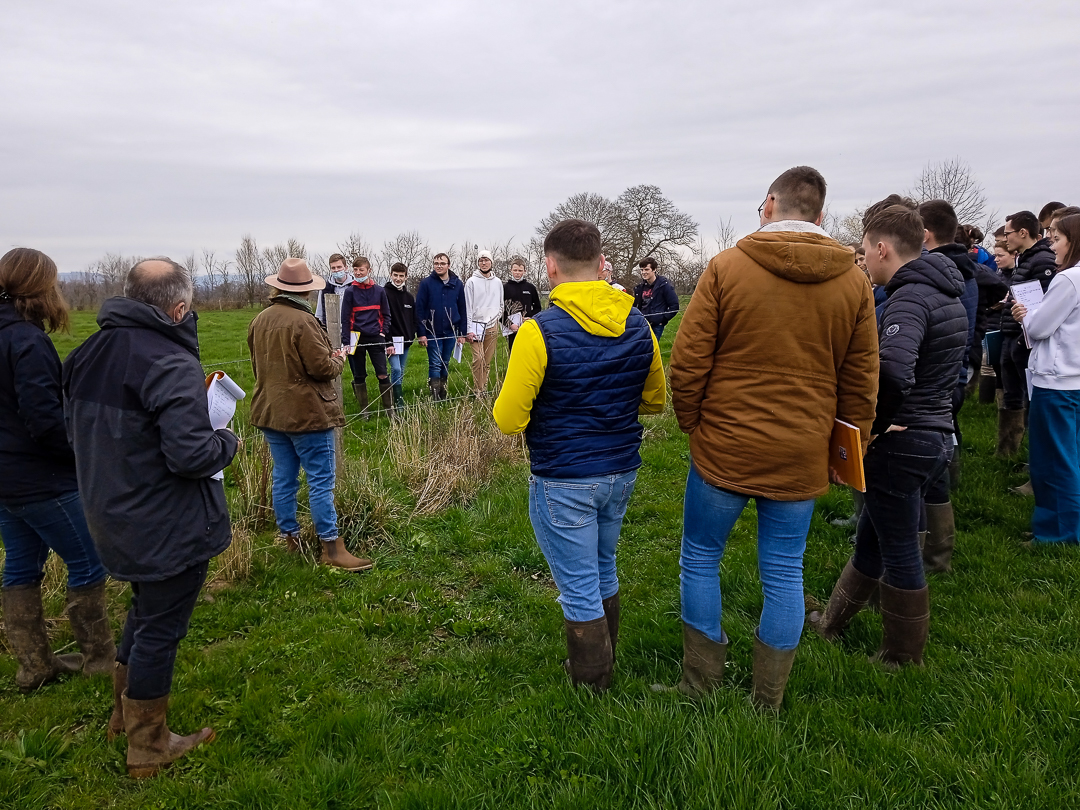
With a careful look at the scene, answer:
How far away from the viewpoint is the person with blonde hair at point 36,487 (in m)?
3.01

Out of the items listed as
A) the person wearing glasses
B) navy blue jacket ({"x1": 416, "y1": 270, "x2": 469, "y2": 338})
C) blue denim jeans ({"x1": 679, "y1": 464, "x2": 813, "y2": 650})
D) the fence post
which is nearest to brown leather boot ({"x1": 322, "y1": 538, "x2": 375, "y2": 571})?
the fence post

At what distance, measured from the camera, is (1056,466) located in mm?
4273

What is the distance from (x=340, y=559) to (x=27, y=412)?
7.06 ft

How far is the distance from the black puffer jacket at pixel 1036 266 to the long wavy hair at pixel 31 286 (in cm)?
684

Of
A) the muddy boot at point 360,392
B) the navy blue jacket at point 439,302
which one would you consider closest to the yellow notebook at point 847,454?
the muddy boot at point 360,392

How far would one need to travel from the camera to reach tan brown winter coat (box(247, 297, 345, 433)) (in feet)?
14.4

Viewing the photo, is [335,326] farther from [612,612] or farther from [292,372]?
[612,612]

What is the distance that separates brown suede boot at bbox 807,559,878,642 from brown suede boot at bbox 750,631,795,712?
762 mm

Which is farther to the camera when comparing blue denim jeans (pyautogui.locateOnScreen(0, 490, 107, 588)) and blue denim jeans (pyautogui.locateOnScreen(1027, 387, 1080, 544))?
blue denim jeans (pyautogui.locateOnScreen(1027, 387, 1080, 544))

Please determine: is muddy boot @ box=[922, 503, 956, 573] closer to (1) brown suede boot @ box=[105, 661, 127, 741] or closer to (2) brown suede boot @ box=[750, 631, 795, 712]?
(2) brown suede boot @ box=[750, 631, 795, 712]

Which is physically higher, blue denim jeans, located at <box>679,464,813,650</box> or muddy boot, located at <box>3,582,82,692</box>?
blue denim jeans, located at <box>679,464,813,650</box>

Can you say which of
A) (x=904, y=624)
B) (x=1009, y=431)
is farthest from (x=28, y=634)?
(x=1009, y=431)

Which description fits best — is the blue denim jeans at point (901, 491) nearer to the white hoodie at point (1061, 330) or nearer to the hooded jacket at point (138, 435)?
the white hoodie at point (1061, 330)

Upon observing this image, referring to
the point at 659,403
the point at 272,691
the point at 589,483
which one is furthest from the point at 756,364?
the point at 272,691
